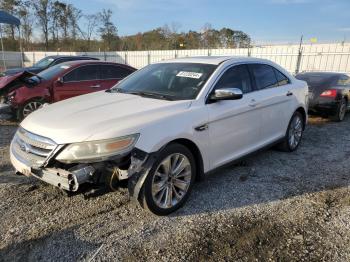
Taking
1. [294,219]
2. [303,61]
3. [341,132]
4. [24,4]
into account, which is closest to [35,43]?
[24,4]

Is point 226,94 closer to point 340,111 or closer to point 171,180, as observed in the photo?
point 171,180

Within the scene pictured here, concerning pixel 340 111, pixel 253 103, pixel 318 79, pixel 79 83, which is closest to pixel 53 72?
pixel 79 83

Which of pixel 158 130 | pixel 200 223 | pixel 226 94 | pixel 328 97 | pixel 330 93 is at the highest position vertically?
pixel 226 94

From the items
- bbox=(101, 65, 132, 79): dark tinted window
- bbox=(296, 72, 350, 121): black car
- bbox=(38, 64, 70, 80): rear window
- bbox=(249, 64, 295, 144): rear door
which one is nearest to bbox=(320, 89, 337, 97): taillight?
bbox=(296, 72, 350, 121): black car

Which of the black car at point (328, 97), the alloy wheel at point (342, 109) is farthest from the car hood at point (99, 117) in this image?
the alloy wheel at point (342, 109)

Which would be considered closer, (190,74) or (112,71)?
(190,74)

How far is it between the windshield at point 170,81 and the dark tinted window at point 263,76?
93cm

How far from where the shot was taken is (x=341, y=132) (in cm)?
776

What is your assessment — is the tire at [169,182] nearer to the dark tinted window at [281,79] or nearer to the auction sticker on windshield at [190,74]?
the auction sticker on windshield at [190,74]

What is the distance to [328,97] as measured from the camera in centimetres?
876

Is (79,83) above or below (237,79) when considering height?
below

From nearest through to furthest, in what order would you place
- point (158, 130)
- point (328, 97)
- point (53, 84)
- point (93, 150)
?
point (93, 150) < point (158, 130) < point (53, 84) < point (328, 97)

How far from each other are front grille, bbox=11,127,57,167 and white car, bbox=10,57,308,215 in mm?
11

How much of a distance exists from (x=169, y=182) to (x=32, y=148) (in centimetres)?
145
